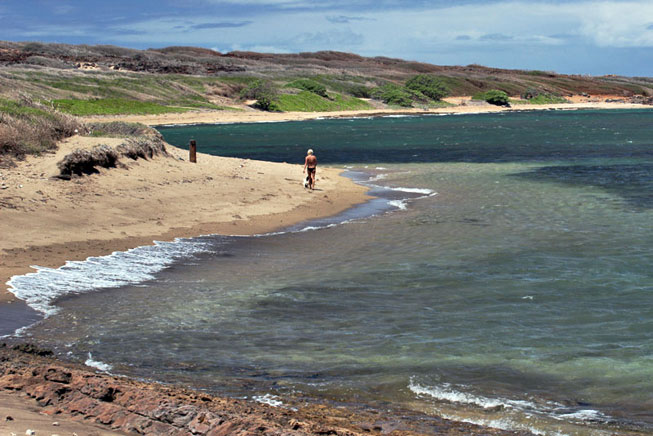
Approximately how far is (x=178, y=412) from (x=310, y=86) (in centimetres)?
11996

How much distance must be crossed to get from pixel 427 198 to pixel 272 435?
19.9 metres

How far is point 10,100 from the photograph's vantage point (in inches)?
997

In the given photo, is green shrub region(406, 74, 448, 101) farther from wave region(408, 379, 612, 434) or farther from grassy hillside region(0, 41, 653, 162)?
wave region(408, 379, 612, 434)

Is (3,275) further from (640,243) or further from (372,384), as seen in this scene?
(640,243)

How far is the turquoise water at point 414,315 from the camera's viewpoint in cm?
829

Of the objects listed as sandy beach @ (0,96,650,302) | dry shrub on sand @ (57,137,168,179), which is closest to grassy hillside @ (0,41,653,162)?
dry shrub on sand @ (57,137,168,179)

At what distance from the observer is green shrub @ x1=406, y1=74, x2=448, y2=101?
464 feet

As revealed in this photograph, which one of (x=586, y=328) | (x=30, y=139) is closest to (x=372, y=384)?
(x=586, y=328)

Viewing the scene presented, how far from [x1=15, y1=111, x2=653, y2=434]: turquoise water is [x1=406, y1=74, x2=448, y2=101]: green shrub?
121606 millimetres

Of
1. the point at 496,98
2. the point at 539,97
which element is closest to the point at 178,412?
the point at 496,98

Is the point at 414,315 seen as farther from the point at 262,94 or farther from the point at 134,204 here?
the point at 262,94

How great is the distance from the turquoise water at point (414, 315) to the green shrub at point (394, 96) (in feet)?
358

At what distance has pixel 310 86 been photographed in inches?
4879

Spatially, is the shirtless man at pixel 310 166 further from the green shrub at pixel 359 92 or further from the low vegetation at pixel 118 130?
the green shrub at pixel 359 92
